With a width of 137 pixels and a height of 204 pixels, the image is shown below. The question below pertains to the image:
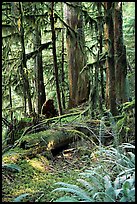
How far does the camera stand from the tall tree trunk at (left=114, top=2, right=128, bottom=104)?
6656mm

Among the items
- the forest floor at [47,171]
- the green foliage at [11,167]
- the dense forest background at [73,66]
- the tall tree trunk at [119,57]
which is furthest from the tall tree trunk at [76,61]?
the green foliage at [11,167]

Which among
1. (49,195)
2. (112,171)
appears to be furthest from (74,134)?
(49,195)

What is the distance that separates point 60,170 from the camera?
477cm

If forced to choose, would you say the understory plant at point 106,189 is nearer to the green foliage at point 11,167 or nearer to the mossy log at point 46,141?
the green foliage at point 11,167

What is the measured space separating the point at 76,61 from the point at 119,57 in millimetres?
2437

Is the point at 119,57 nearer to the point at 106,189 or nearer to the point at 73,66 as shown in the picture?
the point at 73,66

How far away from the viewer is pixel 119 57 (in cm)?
671

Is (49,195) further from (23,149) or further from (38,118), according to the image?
(38,118)

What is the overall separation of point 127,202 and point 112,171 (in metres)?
1.01

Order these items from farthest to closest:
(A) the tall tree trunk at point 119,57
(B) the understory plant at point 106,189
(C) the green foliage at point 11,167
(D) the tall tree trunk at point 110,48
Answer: (A) the tall tree trunk at point 119,57
(D) the tall tree trunk at point 110,48
(C) the green foliage at point 11,167
(B) the understory plant at point 106,189

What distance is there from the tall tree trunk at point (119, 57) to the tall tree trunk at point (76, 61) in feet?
6.46

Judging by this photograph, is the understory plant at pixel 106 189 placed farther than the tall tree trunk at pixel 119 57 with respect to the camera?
No

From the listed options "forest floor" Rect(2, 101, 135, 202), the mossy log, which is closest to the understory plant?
"forest floor" Rect(2, 101, 135, 202)

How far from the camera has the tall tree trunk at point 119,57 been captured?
21.8 ft
